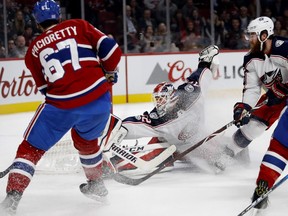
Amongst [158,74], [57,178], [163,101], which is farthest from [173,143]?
[158,74]

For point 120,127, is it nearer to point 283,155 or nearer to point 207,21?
point 283,155

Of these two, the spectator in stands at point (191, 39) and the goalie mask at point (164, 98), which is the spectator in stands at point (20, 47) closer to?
the spectator in stands at point (191, 39)

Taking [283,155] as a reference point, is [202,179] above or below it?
below

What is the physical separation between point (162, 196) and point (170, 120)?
0.71 metres

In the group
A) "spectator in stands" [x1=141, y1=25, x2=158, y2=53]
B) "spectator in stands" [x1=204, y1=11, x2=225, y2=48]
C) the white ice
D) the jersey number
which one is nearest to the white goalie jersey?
the white ice

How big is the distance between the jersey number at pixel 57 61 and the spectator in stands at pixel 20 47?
5.10 meters

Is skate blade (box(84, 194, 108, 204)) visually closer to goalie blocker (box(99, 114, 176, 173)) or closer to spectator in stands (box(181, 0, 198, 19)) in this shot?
goalie blocker (box(99, 114, 176, 173))

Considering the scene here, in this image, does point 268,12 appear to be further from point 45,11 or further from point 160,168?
point 45,11

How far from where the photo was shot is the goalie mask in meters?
4.42

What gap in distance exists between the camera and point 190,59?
9.09m

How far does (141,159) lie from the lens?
437 centimetres

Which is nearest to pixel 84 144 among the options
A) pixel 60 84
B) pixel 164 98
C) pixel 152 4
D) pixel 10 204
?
pixel 60 84

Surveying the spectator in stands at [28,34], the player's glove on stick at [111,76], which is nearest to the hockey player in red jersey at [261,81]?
the player's glove on stick at [111,76]

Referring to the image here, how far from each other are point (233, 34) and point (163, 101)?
564 cm
